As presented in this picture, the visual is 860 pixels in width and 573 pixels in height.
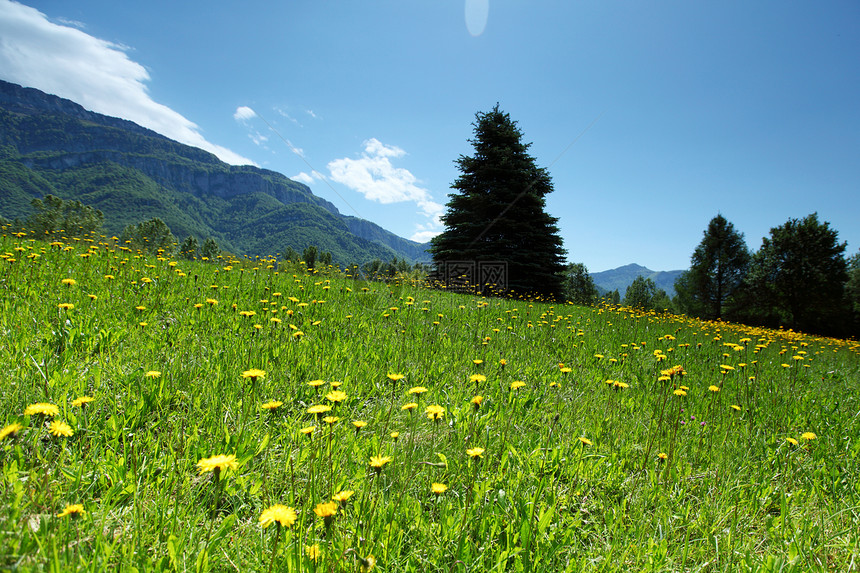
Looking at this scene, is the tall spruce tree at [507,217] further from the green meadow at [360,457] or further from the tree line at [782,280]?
the tree line at [782,280]

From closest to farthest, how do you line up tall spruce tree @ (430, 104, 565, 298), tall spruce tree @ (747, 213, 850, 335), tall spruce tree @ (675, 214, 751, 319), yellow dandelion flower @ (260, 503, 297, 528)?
yellow dandelion flower @ (260, 503, 297, 528) → tall spruce tree @ (430, 104, 565, 298) → tall spruce tree @ (747, 213, 850, 335) → tall spruce tree @ (675, 214, 751, 319)

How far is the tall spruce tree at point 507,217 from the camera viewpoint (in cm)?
1428

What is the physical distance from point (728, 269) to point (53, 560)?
37.6 m

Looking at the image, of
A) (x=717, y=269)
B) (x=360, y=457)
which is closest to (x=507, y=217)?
(x=360, y=457)

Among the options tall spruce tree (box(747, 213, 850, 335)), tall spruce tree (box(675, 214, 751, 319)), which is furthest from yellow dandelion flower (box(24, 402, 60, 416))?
tall spruce tree (box(675, 214, 751, 319))

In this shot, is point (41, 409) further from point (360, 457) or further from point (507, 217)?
point (507, 217)

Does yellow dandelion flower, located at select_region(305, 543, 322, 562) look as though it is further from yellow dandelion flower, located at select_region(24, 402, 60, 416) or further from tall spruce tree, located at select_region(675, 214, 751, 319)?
tall spruce tree, located at select_region(675, 214, 751, 319)

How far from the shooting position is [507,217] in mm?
14359

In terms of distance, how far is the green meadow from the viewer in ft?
3.62

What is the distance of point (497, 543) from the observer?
132cm

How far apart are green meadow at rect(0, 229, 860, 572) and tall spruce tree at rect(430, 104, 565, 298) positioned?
11.0 meters

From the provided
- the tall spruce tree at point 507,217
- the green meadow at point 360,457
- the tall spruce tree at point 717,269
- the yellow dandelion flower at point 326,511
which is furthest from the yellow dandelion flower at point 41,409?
the tall spruce tree at point 717,269

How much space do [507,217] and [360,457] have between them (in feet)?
45.0

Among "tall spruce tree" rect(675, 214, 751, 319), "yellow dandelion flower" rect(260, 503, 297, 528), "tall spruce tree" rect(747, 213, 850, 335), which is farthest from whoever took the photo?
"tall spruce tree" rect(675, 214, 751, 319)
